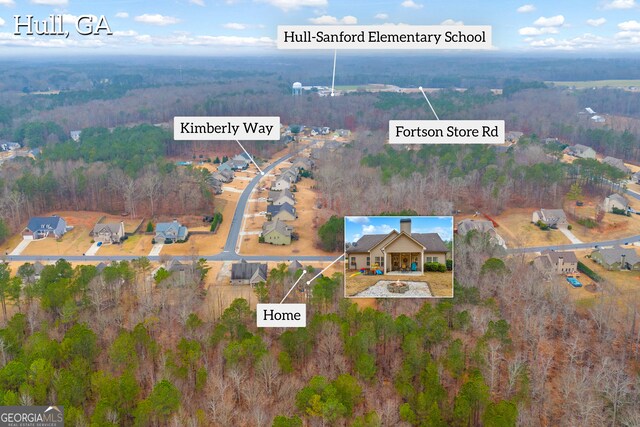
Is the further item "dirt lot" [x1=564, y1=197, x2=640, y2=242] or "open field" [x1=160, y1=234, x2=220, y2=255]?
"dirt lot" [x1=564, y1=197, x2=640, y2=242]

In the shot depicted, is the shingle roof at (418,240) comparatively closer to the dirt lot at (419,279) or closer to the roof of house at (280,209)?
the dirt lot at (419,279)

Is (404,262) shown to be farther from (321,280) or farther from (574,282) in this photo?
(574,282)

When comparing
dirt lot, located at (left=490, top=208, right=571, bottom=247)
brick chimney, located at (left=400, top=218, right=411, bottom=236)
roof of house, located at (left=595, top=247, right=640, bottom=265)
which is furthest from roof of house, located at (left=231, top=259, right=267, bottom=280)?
roof of house, located at (left=595, top=247, right=640, bottom=265)

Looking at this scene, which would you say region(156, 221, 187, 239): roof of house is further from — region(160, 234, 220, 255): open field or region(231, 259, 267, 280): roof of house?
region(231, 259, 267, 280): roof of house

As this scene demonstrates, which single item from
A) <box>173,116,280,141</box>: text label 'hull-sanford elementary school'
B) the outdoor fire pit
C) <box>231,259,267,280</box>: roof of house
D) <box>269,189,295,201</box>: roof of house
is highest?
<box>173,116,280,141</box>: text label 'hull-sanford elementary school'

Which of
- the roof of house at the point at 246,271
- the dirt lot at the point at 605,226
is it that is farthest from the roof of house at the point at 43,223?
the dirt lot at the point at 605,226

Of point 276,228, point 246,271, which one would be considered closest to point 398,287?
point 246,271

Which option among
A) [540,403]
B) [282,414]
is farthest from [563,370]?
[282,414]
